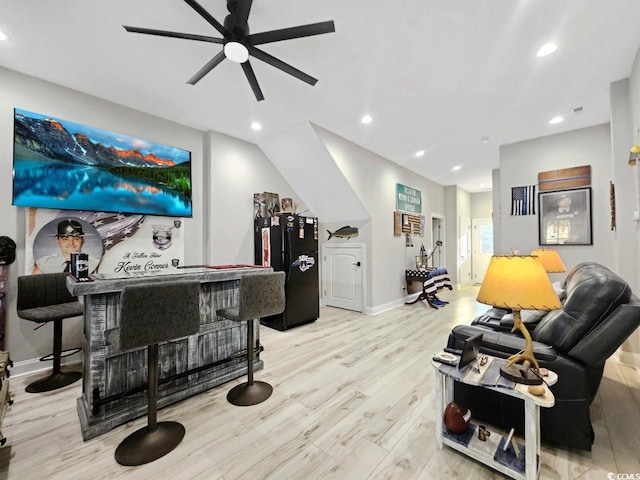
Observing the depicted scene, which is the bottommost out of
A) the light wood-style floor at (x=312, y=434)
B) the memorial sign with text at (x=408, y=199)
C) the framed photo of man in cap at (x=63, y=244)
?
the light wood-style floor at (x=312, y=434)

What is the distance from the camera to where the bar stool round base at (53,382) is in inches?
94.6

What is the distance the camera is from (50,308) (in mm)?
2523

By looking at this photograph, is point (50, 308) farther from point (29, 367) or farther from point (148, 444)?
point (148, 444)

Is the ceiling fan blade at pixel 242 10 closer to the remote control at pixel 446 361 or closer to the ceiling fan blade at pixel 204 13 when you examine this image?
the ceiling fan blade at pixel 204 13

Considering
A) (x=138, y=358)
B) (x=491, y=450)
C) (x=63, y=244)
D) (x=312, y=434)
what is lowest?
(x=312, y=434)

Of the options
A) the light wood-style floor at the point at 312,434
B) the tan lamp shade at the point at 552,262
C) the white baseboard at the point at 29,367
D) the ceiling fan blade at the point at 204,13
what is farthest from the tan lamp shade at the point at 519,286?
the white baseboard at the point at 29,367

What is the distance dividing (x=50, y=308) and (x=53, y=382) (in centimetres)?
68

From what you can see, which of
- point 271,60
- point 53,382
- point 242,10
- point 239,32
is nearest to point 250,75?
point 271,60

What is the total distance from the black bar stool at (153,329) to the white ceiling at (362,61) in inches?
83.5

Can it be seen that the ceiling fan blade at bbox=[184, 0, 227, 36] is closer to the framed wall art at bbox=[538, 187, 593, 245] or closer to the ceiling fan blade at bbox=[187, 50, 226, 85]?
the ceiling fan blade at bbox=[187, 50, 226, 85]

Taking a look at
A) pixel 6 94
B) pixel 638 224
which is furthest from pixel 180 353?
pixel 638 224

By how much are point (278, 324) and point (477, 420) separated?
2771 mm

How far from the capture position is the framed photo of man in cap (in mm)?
2799

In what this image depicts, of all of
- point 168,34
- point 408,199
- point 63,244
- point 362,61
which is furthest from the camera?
point 408,199
